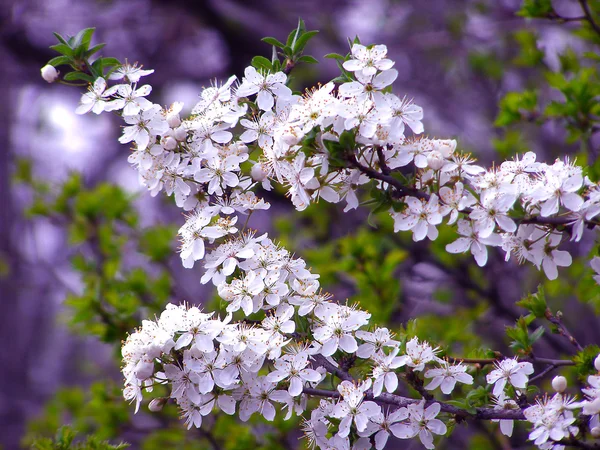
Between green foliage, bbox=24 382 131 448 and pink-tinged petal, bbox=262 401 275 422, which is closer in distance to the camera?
pink-tinged petal, bbox=262 401 275 422

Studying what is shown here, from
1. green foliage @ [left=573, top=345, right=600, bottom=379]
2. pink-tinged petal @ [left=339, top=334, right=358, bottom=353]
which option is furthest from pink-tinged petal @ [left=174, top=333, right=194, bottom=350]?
green foliage @ [left=573, top=345, right=600, bottom=379]

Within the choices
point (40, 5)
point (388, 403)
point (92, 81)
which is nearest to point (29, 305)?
point (40, 5)

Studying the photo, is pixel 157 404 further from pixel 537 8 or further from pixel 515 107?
pixel 537 8

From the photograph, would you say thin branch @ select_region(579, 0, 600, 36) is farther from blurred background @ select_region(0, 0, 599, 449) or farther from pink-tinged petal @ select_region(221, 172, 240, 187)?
pink-tinged petal @ select_region(221, 172, 240, 187)

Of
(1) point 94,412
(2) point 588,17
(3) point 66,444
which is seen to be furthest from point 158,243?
(2) point 588,17

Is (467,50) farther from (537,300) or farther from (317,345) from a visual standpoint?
(317,345)

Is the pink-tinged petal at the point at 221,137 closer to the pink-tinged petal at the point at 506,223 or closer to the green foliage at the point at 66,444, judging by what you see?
the pink-tinged petal at the point at 506,223
